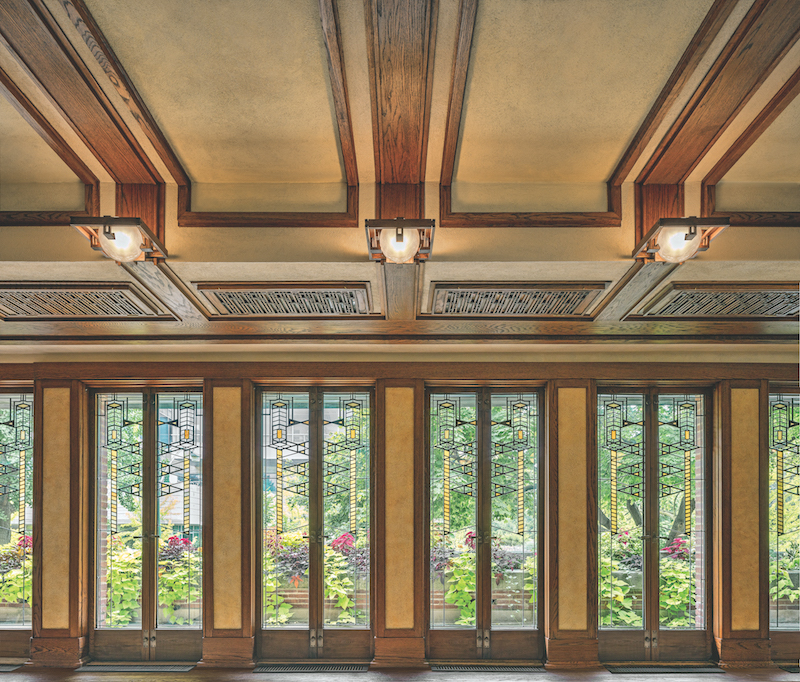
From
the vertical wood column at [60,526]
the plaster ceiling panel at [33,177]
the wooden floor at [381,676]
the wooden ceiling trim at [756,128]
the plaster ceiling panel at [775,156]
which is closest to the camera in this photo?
the wooden ceiling trim at [756,128]

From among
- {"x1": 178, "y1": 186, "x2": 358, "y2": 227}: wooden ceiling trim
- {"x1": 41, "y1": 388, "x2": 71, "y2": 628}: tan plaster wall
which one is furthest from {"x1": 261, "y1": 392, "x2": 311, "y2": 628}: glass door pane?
{"x1": 178, "y1": 186, "x2": 358, "y2": 227}: wooden ceiling trim

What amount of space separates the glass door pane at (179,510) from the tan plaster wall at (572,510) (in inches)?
109

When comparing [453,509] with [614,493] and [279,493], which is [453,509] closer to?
[614,493]

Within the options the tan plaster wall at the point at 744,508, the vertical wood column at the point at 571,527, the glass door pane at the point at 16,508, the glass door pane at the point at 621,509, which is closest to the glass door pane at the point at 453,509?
the vertical wood column at the point at 571,527

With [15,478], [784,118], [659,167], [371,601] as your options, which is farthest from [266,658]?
[784,118]

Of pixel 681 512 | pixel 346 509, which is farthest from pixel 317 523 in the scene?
pixel 681 512

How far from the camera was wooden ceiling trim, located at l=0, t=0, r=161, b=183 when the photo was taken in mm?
1569

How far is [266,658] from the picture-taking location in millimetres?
4637

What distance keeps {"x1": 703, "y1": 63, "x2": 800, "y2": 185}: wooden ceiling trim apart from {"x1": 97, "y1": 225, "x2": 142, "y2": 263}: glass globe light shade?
2.24m

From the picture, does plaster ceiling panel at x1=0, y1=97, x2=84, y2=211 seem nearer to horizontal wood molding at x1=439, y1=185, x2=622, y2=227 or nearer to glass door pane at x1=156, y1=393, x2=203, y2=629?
horizontal wood molding at x1=439, y1=185, x2=622, y2=227

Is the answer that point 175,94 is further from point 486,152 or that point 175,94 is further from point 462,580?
point 462,580

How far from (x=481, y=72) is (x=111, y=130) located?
4.22 ft

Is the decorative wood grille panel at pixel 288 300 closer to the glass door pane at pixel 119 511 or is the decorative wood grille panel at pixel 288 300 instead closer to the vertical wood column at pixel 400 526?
the vertical wood column at pixel 400 526

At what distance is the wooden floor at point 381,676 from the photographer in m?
4.20
